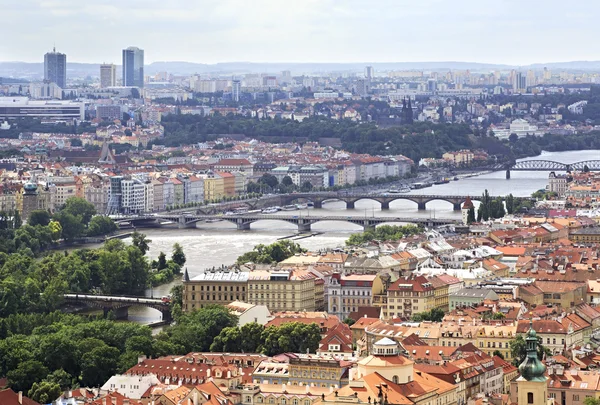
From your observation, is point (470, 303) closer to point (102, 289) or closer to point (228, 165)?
point (102, 289)

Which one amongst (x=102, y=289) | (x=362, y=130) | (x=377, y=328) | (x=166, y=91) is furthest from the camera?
(x=166, y=91)

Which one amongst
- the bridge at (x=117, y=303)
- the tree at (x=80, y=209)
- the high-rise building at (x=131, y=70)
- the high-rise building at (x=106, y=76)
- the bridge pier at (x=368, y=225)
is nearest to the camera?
the bridge at (x=117, y=303)

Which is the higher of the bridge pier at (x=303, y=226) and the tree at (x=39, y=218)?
the tree at (x=39, y=218)

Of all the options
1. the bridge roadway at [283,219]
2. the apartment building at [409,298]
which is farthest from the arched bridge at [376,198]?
the apartment building at [409,298]

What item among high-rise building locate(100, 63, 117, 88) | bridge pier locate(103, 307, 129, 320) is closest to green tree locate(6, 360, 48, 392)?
bridge pier locate(103, 307, 129, 320)

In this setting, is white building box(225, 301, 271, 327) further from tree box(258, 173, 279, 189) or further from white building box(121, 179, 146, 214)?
tree box(258, 173, 279, 189)

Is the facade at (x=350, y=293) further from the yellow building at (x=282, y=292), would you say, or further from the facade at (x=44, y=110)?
the facade at (x=44, y=110)

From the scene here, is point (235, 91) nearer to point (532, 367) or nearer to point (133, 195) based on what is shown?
point (133, 195)

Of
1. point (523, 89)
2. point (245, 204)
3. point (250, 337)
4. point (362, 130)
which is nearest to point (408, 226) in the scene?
point (245, 204)
